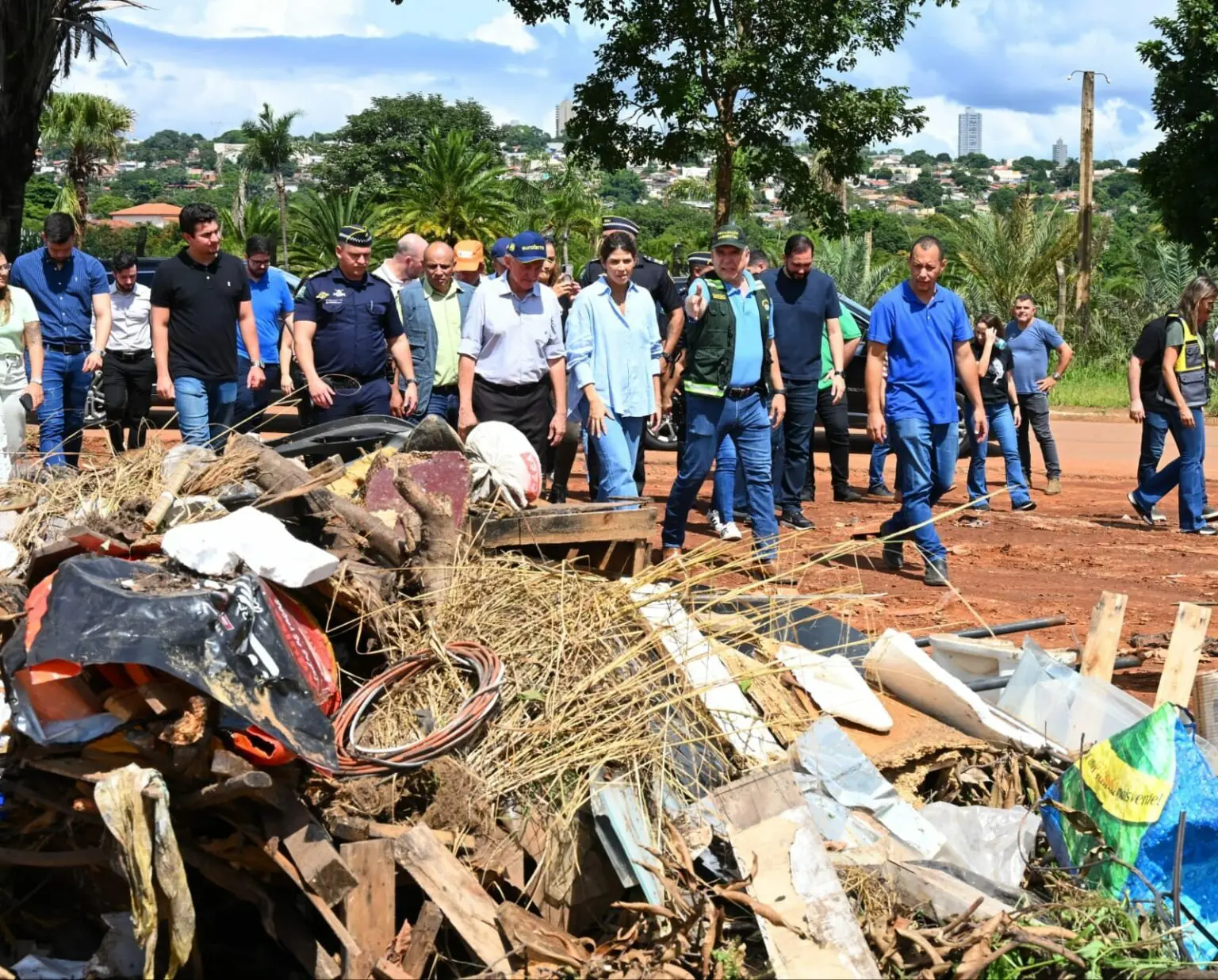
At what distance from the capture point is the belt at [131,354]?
10508mm

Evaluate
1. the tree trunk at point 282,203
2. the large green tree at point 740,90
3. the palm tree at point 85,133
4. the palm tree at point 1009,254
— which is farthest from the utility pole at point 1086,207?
the tree trunk at point 282,203

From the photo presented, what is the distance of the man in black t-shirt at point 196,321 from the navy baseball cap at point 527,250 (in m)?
1.90

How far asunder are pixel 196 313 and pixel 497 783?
190 inches

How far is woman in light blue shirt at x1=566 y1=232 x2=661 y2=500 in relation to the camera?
7645mm

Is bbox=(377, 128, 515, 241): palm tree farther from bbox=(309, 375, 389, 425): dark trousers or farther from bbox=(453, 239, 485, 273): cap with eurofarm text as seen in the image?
bbox=(309, 375, 389, 425): dark trousers

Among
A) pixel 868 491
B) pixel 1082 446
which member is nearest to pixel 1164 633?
pixel 868 491

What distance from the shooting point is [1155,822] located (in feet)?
14.3

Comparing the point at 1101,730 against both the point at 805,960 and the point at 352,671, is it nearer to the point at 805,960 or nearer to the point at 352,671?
the point at 805,960

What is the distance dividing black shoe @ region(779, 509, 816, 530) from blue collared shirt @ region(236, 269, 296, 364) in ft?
13.2

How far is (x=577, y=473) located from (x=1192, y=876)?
27.7 ft

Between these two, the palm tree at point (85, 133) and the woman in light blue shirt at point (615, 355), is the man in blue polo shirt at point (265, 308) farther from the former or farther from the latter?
the palm tree at point (85, 133)

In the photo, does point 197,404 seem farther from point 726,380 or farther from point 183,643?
point 183,643

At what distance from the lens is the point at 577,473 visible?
12414mm

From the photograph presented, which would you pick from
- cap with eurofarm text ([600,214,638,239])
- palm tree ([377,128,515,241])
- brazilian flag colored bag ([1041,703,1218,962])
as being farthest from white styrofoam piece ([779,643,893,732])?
palm tree ([377,128,515,241])
